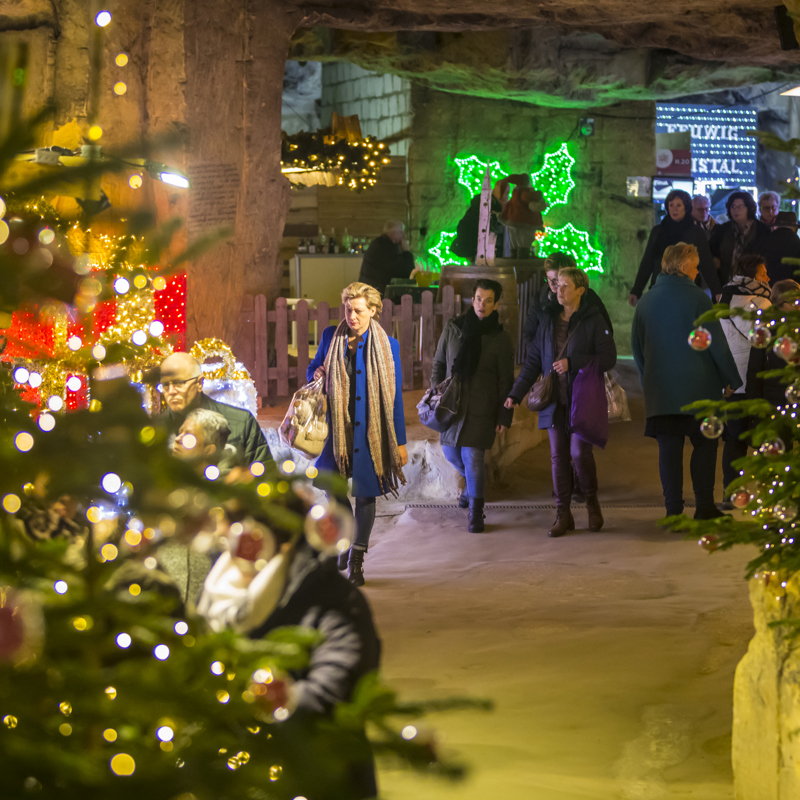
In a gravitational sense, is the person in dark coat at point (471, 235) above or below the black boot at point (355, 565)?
above

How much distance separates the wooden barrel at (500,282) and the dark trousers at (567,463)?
3.78 meters

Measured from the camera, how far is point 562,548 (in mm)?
6840

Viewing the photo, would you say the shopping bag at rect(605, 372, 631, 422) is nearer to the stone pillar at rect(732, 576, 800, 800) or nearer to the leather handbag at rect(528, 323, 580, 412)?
the leather handbag at rect(528, 323, 580, 412)

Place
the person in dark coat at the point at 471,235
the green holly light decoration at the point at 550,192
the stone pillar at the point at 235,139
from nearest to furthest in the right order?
the stone pillar at the point at 235,139 → the person in dark coat at the point at 471,235 → the green holly light decoration at the point at 550,192

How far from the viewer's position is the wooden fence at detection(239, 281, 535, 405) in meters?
9.62

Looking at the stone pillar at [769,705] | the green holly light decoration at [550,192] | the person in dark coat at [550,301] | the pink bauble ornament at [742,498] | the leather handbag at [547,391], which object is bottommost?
the stone pillar at [769,705]

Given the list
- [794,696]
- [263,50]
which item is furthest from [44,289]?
[263,50]

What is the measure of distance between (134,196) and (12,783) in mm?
7969

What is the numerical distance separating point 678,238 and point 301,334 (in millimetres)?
3950

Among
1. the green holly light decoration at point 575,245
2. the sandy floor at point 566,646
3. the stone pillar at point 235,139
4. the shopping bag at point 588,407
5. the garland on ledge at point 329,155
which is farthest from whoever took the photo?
the green holly light decoration at point 575,245

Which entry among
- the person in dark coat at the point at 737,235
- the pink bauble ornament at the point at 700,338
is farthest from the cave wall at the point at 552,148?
the pink bauble ornament at the point at 700,338

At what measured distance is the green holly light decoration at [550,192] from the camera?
15062 millimetres

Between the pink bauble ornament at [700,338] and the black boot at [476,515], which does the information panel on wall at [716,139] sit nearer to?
the black boot at [476,515]

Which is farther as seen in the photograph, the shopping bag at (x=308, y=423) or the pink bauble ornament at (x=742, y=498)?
the shopping bag at (x=308, y=423)
